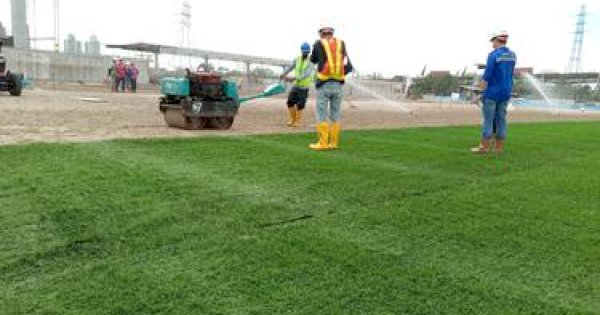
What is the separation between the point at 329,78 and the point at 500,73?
8.35ft

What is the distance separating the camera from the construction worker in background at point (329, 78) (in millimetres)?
8156

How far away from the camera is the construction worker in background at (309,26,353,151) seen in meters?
8.16

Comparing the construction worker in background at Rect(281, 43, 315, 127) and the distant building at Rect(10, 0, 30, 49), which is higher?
the distant building at Rect(10, 0, 30, 49)

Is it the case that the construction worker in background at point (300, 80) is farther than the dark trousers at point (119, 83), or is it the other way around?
the dark trousers at point (119, 83)

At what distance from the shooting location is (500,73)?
829cm

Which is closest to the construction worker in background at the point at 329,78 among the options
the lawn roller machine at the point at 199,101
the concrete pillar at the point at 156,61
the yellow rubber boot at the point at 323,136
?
the yellow rubber boot at the point at 323,136

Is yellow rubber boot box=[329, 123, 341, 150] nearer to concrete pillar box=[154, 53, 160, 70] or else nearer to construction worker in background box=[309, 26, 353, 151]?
construction worker in background box=[309, 26, 353, 151]

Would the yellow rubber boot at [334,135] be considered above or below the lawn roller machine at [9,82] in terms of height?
below

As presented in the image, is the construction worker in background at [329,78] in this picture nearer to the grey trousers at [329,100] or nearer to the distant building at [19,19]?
the grey trousers at [329,100]

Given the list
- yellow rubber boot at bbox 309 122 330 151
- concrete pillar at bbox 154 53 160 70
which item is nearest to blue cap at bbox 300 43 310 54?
yellow rubber boot at bbox 309 122 330 151

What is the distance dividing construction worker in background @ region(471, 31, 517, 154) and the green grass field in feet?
6.89

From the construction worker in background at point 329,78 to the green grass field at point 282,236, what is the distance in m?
1.74

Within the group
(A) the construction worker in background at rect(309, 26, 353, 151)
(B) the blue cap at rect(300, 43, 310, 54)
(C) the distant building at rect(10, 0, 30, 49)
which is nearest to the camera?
(A) the construction worker in background at rect(309, 26, 353, 151)

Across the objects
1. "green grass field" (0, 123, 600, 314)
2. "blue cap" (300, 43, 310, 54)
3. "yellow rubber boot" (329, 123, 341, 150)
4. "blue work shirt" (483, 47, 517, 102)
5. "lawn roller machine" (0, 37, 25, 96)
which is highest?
"blue cap" (300, 43, 310, 54)
